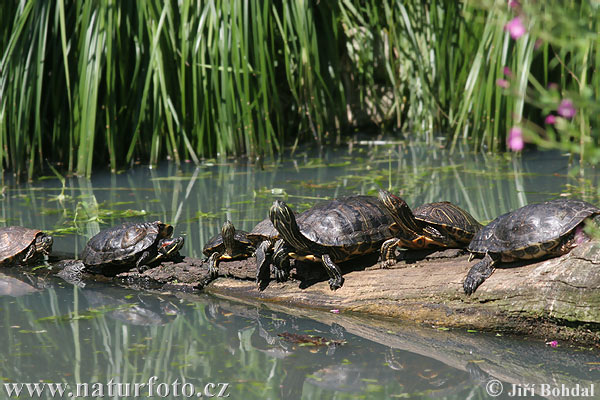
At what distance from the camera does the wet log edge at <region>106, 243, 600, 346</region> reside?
2.64 meters

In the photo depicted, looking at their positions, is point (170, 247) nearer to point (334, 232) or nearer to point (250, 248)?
point (250, 248)

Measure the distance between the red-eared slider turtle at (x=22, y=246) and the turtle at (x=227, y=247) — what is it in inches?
43.0

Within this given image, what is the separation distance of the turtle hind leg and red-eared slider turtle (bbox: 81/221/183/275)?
160 cm

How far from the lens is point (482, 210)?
15.7 ft

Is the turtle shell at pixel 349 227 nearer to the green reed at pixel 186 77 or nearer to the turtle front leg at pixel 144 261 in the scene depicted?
the turtle front leg at pixel 144 261

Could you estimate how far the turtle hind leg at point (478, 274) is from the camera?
2.88m

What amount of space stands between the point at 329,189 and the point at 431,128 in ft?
11.6

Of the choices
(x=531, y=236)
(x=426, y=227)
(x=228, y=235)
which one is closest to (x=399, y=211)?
(x=426, y=227)

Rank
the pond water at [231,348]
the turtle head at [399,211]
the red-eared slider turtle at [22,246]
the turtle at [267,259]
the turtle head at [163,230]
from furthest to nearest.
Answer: the red-eared slider turtle at [22,246]
the turtle head at [163,230]
the turtle at [267,259]
the turtle head at [399,211]
the pond water at [231,348]

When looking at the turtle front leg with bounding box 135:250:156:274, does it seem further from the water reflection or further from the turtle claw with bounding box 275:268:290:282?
the turtle claw with bounding box 275:268:290:282

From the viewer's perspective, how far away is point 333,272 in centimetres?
324

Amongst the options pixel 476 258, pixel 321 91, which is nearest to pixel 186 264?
pixel 476 258

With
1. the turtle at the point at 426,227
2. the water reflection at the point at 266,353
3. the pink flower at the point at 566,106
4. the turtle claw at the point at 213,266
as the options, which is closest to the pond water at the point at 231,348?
the water reflection at the point at 266,353

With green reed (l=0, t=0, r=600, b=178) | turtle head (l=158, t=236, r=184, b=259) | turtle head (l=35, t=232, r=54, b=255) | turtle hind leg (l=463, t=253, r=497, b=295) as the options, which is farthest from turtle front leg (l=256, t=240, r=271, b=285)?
green reed (l=0, t=0, r=600, b=178)
